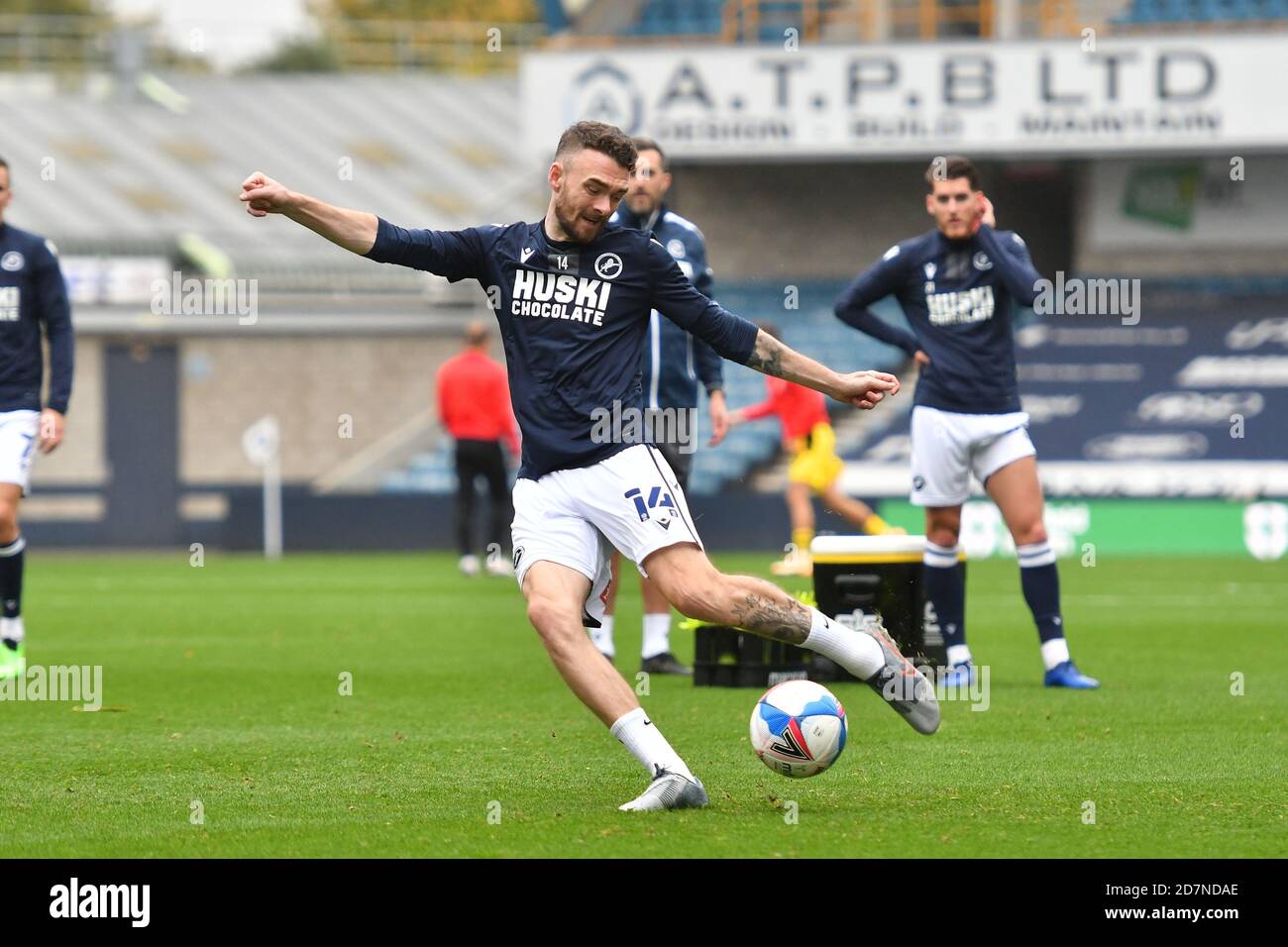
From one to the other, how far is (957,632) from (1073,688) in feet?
2.05

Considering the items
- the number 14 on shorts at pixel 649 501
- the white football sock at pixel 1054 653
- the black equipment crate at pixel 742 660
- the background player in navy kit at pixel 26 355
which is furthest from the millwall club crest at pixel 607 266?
the white football sock at pixel 1054 653

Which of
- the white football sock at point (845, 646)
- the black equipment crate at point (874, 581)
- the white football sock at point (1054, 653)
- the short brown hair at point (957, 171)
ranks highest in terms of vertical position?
the short brown hair at point (957, 171)

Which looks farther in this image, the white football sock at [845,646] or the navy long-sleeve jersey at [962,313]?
the navy long-sleeve jersey at [962,313]

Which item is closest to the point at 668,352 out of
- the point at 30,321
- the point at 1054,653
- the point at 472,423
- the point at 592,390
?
the point at 1054,653

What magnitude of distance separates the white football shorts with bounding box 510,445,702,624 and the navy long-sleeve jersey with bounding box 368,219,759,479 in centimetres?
6

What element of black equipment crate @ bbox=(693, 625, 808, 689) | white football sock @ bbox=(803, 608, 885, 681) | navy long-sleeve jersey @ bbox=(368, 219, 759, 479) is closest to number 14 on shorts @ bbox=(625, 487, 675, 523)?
navy long-sleeve jersey @ bbox=(368, 219, 759, 479)

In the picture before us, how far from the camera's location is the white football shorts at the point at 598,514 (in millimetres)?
6133

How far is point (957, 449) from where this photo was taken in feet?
30.7

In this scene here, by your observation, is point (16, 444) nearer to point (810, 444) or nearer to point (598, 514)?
point (598, 514)

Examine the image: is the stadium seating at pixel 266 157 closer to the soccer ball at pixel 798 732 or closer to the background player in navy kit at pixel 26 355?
the background player in navy kit at pixel 26 355

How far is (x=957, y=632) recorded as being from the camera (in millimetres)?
9641

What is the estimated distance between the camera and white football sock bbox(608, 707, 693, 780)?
5.90 metres

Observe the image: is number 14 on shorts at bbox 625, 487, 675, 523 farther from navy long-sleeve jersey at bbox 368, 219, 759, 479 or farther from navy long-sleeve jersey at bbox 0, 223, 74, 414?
navy long-sleeve jersey at bbox 0, 223, 74, 414
